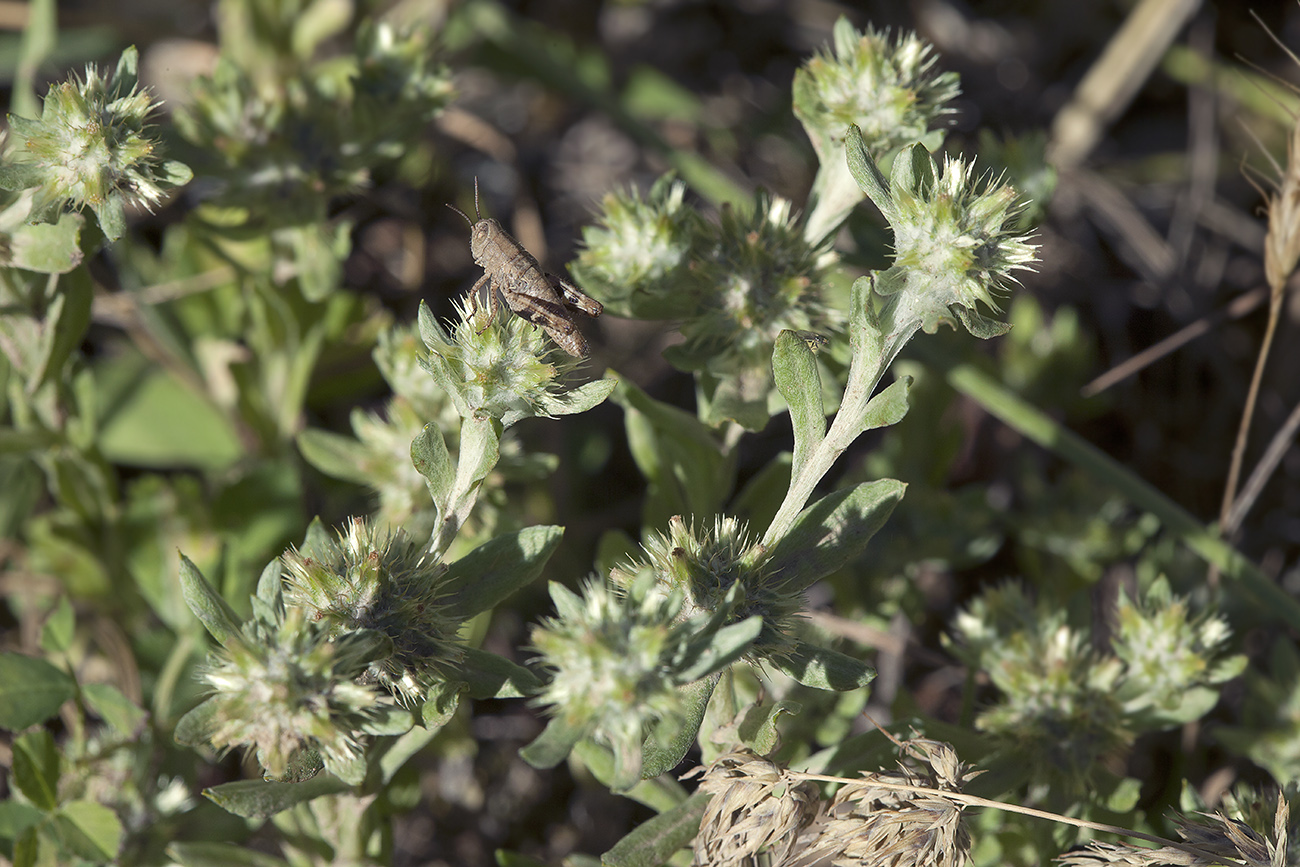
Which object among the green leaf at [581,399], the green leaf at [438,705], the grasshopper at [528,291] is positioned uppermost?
the grasshopper at [528,291]

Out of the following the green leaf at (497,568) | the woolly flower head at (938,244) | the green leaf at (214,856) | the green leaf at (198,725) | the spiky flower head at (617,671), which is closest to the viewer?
the spiky flower head at (617,671)

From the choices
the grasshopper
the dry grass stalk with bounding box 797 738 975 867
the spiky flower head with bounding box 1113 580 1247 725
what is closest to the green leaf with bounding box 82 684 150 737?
the grasshopper

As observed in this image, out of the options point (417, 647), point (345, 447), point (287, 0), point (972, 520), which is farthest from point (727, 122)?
point (417, 647)

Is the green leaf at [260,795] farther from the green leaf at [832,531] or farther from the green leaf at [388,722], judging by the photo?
the green leaf at [832,531]

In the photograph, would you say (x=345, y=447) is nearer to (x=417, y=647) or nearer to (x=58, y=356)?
(x=58, y=356)

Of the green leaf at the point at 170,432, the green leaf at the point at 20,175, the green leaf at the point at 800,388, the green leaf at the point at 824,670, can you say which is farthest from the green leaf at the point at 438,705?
the green leaf at the point at 170,432

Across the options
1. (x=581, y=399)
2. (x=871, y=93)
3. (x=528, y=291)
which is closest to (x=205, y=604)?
(x=581, y=399)

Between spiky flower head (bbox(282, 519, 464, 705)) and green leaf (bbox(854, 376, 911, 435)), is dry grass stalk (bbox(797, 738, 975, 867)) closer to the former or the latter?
green leaf (bbox(854, 376, 911, 435))

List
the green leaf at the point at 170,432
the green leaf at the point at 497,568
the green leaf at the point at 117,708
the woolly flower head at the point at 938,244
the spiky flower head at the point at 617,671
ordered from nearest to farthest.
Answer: the spiky flower head at the point at 617,671, the woolly flower head at the point at 938,244, the green leaf at the point at 497,568, the green leaf at the point at 117,708, the green leaf at the point at 170,432
